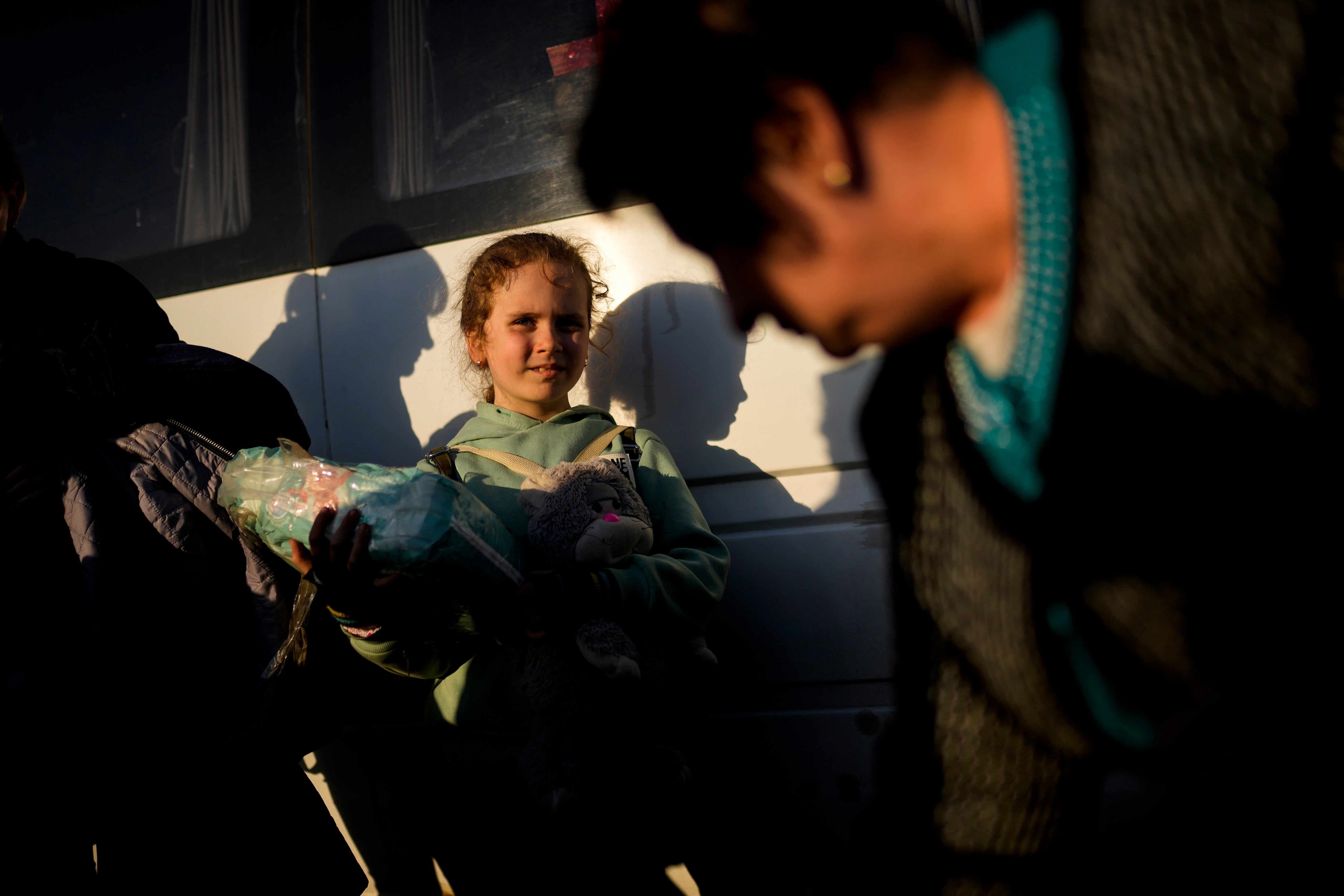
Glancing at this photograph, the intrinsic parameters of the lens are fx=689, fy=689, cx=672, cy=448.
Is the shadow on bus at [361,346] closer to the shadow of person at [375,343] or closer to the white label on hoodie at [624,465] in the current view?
the shadow of person at [375,343]

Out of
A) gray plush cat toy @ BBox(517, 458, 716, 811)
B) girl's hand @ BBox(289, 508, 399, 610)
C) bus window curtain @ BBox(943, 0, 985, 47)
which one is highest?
bus window curtain @ BBox(943, 0, 985, 47)

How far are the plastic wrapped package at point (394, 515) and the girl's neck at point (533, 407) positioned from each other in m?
0.46

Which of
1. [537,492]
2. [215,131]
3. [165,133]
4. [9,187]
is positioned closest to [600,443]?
[537,492]

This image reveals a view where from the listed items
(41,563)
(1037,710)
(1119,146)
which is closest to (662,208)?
(1119,146)

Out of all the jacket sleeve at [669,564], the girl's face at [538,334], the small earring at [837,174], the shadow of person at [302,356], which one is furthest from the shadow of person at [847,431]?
the shadow of person at [302,356]

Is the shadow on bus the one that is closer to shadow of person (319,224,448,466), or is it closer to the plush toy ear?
shadow of person (319,224,448,466)

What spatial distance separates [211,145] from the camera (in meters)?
1.96

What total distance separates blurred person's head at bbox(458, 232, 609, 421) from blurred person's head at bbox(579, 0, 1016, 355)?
867mm

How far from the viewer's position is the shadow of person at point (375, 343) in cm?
181

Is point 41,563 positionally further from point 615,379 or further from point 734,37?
point 734,37

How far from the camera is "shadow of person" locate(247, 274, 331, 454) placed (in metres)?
1.88

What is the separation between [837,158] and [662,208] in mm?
211

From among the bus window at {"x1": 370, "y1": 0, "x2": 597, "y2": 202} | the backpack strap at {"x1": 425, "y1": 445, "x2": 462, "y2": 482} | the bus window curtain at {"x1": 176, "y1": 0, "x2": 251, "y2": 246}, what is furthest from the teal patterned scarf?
the bus window curtain at {"x1": 176, "y1": 0, "x2": 251, "y2": 246}

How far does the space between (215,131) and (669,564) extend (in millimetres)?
1842
